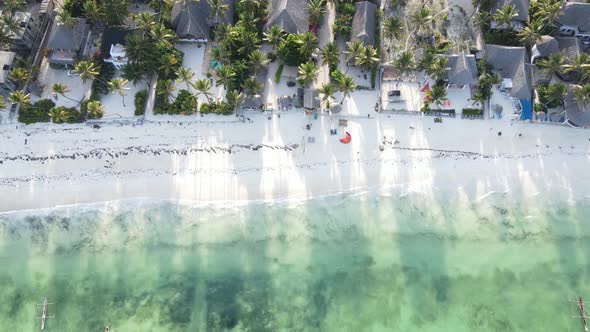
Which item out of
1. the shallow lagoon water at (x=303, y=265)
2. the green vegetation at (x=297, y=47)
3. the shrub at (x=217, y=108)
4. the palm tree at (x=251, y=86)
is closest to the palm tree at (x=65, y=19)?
the shrub at (x=217, y=108)

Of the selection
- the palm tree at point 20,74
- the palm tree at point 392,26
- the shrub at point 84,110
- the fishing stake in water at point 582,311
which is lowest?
the fishing stake in water at point 582,311

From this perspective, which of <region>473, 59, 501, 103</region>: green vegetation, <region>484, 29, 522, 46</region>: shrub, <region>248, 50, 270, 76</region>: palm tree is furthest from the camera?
<region>484, 29, 522, 46</region>: shrub

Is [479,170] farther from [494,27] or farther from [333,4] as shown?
[333,4]

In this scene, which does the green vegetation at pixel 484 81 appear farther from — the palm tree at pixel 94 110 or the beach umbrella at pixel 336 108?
the palm tree at pixel 94 110

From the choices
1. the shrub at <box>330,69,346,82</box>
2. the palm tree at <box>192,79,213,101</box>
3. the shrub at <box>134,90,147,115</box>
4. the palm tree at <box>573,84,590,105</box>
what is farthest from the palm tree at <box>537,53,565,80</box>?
the shrub at <box>134,90,147,115</box>

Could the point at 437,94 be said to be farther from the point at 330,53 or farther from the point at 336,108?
the point at 330,53

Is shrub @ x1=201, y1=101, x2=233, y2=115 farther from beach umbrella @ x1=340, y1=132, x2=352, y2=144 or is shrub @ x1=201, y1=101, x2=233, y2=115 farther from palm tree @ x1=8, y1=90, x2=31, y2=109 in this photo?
palm tree @ x1=8, y1=90, x2=31, y2=109

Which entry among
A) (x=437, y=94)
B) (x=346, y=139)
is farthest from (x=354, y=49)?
(x=437, y=94)
